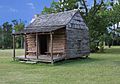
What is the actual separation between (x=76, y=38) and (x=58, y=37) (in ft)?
6.92

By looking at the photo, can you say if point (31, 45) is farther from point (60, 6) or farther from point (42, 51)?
point (60, 6)

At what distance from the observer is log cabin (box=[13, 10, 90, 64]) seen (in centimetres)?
2423

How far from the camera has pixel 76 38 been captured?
26.5 m

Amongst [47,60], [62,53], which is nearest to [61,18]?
[62,53]

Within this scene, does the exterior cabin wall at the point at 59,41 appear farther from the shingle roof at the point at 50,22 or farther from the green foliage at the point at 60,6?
the green foliage at the point at 60,6

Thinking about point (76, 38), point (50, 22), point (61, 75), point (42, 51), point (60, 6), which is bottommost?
point (61, 75)

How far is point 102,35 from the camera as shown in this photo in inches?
1668

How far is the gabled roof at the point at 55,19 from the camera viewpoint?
83.3 feet

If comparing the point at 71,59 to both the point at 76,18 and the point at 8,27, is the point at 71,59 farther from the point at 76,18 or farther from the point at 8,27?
the point at 8,27

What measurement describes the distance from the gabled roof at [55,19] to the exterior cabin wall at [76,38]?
0.47 m

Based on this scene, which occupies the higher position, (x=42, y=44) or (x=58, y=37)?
(x=58, y=37)

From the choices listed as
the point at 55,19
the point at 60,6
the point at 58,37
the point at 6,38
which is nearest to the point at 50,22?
the point at 55,19

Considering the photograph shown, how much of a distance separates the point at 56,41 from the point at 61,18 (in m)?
2.48

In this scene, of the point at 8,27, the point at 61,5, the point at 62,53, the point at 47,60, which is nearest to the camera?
the point at 47,60
